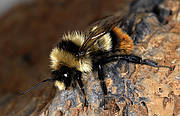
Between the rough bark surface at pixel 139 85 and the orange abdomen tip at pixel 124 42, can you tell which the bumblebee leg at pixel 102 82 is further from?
the orange abdomen tip at pixel 124 42

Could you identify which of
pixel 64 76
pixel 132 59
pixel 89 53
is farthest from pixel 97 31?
pixel 64 76

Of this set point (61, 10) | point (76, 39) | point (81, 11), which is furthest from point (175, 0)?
point (61, 10)

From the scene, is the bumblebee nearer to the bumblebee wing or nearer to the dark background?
the bumblebee wing

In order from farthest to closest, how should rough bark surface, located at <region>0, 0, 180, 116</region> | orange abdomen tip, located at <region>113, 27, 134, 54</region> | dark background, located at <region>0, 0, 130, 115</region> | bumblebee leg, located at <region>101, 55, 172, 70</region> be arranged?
1. dark background, located at <region>0, 0, 130, 115</region>
2. orange abdomen tip, located at <region>113, 27, 134, 54</region>
3. bumblebee leg, located at <region>101, 55, 172, 70</region>
4. rough bark surface, located at <region>0, 0, 180, 116</region>

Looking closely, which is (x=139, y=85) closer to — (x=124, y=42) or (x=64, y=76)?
(x=124, y=42)

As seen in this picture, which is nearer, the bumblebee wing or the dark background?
the bumblebee wing

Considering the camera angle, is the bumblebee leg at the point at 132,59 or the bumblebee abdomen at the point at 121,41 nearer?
the bumblebee leg at the point at 132,59

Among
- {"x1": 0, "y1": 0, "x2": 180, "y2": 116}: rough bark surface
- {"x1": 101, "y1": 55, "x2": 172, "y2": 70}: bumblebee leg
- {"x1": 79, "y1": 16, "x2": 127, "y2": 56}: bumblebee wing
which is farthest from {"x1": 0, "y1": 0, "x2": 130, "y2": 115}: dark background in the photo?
{"x1": 101, "y1": 55, "x2": 172, "y2": 70}: bumblebee leg

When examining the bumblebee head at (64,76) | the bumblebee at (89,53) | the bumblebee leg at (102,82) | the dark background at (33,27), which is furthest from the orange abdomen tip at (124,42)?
the dark background at (33,27)

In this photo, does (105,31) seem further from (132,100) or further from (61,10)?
(61,10)
